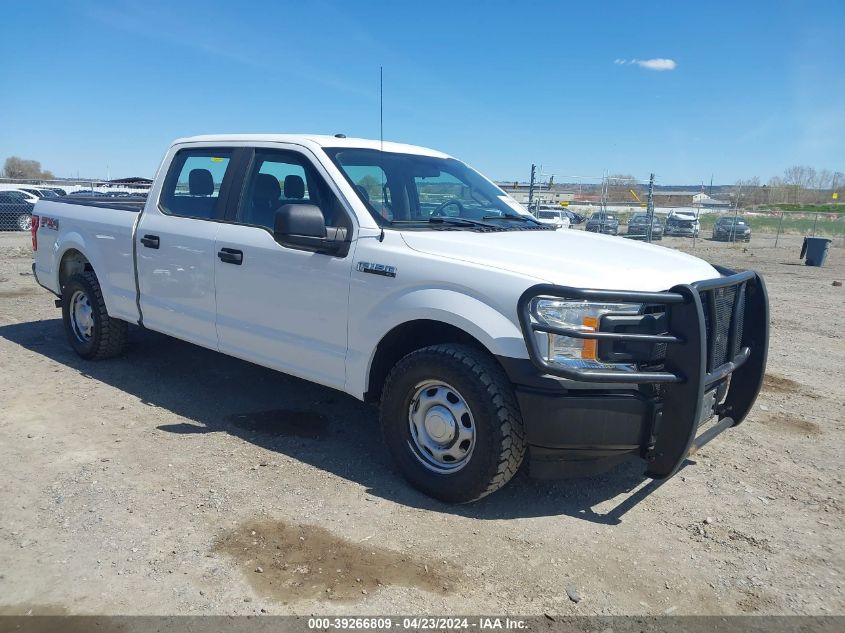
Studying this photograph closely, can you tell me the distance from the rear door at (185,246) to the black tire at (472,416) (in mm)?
1816

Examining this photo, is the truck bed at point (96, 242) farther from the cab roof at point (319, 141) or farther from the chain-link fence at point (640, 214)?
the chain-link fence at point (640, 214)

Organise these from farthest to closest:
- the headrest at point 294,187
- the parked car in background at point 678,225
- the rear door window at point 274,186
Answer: the parked car in background at point 678,225, the headrest at point 294,187, the rear door window at point 274,186

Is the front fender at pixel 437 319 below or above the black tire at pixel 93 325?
above

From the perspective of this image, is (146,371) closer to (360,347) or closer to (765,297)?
(360,347)

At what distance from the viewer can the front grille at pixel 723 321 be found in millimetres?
3529

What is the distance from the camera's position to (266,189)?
4.81 metres

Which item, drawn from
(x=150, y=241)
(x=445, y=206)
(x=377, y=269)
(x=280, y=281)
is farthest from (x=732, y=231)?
(x=377, y=269)

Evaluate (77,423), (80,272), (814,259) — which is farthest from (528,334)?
(814,259)

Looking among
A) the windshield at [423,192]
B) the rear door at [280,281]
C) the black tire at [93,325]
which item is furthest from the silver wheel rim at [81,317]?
the windshield at [423,192]

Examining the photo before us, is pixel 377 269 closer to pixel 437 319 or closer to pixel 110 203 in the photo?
pixel 437 319

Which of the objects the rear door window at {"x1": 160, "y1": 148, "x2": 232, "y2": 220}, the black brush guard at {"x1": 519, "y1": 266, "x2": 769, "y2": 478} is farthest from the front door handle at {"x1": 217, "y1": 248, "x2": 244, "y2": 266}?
the black brush guard at {"x1": 519, "y1": 266, "x2": 769, "y2": 478}

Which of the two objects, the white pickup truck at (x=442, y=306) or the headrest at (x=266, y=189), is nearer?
the white pickup truck at (x=442, y=306)

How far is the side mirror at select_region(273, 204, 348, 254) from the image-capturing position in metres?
3.90

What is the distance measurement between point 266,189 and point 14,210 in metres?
21.6
